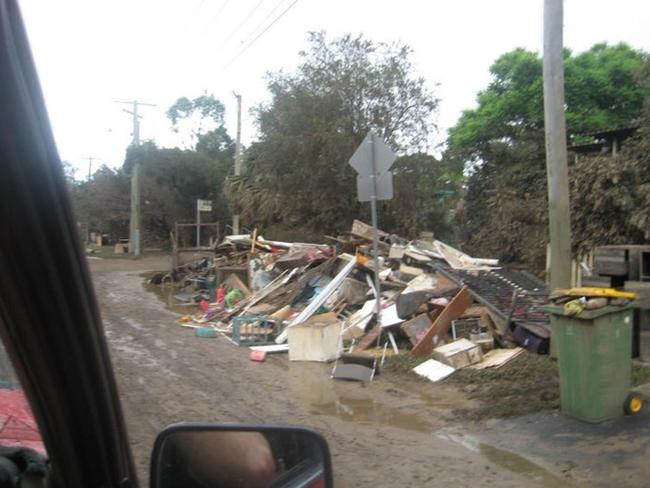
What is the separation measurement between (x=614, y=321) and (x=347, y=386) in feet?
11.0

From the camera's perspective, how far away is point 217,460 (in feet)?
6.30

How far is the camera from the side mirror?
188 cm

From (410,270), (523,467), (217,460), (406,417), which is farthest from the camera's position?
(410,270)

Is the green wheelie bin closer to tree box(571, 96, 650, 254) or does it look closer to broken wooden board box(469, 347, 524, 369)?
broken wooden board box(469, 347, 524, 369)

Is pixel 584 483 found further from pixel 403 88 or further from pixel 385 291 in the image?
pixel 403 88

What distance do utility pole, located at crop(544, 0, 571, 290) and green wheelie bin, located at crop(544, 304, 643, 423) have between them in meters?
1.94

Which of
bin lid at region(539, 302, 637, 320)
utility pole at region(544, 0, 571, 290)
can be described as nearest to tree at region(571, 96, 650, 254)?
utility pole at region(544, 0, 571, 290)

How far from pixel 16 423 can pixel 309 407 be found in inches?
209

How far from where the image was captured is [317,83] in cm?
2092

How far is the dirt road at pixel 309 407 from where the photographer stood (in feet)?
17.3

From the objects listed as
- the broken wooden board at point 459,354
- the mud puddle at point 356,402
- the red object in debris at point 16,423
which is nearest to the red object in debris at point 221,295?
the mud puddle at point 356,402

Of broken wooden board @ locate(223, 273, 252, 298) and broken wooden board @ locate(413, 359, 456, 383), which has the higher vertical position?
broken wooden board @ locate(223, 273, 252, 298)

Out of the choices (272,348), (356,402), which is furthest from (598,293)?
(272,348)

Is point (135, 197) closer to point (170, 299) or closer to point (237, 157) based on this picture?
point (237, 157)
